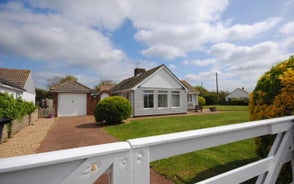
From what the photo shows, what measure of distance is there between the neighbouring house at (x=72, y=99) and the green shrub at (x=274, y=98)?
19.9 meters

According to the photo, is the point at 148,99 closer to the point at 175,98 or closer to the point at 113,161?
the point at 175,98

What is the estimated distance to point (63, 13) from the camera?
7691 mm

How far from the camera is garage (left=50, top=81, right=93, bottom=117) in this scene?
65.6ft

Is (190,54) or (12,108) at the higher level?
(190,54)

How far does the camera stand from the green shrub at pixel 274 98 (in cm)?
298

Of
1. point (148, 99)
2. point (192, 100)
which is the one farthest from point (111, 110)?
point (192, 100)

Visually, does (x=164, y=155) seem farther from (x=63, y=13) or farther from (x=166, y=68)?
(x=166, y=68)

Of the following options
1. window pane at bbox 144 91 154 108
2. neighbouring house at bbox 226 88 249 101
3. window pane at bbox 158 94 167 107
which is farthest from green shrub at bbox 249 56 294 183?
neighbouring house at bbox 226 88 249 101

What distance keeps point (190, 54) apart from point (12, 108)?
12.4 metres

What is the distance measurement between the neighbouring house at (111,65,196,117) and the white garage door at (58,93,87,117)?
540 centimetres

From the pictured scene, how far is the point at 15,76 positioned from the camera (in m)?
20.3

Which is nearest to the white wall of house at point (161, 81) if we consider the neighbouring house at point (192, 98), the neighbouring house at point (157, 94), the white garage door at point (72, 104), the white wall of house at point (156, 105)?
the neighbouring house at point (157, 94)

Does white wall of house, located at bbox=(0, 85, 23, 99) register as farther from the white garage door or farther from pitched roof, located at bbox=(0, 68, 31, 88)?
the white garage door

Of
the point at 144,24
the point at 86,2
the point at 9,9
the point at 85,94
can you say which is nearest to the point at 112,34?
the point at 144,24
